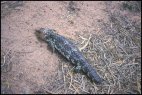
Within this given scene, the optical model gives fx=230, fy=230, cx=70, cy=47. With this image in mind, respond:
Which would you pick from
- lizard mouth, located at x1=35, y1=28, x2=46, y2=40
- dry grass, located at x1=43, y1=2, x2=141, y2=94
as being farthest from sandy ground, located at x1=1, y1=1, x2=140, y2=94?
dry grass, located at x1=43, y1=2, x2=141, y2=94

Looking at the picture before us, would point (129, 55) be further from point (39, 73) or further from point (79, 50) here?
point (39, 73)

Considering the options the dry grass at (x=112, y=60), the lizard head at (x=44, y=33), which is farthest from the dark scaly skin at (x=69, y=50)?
the dry grass at (x=112, y=60)

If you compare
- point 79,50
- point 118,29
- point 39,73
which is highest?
point 118,29

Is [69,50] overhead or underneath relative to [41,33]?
underneath

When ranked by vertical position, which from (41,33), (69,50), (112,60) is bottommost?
(112,60)

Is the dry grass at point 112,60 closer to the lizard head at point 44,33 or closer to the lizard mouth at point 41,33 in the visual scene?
the lizard head at point 44,33

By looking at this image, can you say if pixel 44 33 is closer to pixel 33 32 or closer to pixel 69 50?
pixel 33 32

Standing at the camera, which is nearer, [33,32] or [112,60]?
[112,60]

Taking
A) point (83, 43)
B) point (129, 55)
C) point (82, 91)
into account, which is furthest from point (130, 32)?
point (82, 91)

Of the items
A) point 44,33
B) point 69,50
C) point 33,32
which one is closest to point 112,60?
point 69,50
